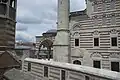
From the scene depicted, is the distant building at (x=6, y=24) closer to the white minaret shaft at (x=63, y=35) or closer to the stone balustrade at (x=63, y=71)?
the stone balustrade at (x=63, y=71)

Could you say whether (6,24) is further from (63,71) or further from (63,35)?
(63,35)

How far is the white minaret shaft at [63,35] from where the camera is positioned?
17.3 m

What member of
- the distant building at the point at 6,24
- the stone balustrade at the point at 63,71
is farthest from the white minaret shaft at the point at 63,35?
the distant building at the point at 6,24

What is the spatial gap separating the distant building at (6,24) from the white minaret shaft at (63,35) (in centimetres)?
1061

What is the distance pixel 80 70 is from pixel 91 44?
8.82 meters

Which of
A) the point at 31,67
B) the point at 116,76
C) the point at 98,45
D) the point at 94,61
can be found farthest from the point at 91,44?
the point at 116,76

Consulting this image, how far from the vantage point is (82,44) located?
16.9 m

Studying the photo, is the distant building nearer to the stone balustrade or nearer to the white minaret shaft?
the stone balustrade

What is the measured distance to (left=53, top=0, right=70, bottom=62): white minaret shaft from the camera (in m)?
17.3

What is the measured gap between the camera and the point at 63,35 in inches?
688

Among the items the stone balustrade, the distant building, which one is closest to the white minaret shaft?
the stone balustrade

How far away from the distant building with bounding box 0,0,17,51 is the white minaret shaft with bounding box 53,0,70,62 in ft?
34.8

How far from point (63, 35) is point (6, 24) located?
1125 centimetres

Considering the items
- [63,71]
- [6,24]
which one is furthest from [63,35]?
[6,24]
